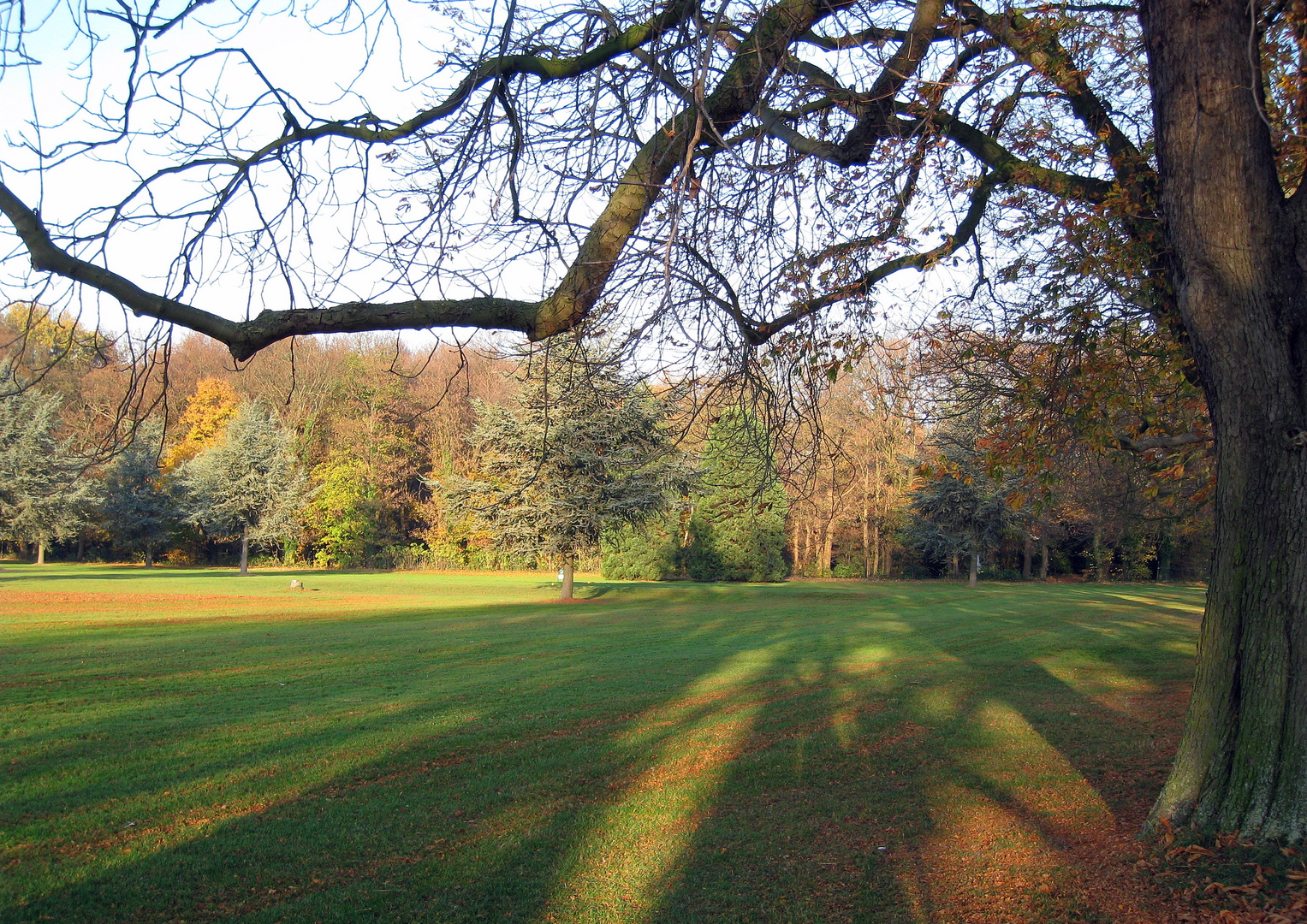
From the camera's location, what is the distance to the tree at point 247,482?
4266cm

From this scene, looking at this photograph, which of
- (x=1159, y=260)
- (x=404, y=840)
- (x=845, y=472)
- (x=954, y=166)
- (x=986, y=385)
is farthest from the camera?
(x=986, y=385)

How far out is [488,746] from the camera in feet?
26.4

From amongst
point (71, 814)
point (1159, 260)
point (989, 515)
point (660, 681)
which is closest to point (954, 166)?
point (1159, 260)

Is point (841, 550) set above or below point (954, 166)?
below

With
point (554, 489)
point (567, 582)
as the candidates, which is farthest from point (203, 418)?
point (554, 489)

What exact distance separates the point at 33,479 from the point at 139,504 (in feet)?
36.1

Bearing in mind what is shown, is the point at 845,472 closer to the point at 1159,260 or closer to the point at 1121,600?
the point at 1159,260

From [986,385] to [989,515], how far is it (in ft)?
105

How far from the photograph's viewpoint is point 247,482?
140 feet

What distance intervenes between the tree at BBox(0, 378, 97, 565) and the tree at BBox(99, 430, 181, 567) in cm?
315

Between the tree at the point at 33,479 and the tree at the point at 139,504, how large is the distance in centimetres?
315

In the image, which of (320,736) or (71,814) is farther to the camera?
(320,736)

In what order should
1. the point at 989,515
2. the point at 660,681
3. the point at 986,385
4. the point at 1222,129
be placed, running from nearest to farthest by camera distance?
the point at 1222,129 < the point at 986,385 < the point at 660,681 < the point at 989,515

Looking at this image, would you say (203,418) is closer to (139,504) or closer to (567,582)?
(139,504)
